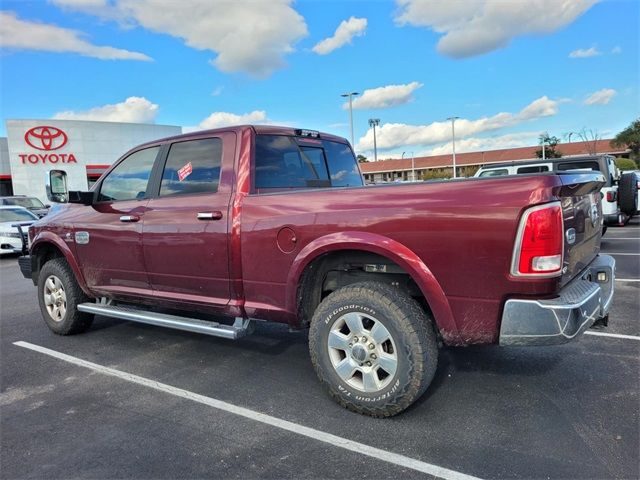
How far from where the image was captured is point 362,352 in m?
3.14

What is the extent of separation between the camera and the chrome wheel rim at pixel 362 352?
307 cm

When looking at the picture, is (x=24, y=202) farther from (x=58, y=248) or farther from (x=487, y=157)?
(x=487, y=157)

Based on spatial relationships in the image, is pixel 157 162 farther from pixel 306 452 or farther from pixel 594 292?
pixel 594 292

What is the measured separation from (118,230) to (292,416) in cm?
247

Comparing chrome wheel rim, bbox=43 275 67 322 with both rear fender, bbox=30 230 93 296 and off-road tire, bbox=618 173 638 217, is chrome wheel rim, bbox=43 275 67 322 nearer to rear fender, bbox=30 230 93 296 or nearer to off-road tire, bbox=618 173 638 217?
rear fender, bbox=30 230 93 296

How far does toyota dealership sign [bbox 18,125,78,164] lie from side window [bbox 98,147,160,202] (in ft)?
100

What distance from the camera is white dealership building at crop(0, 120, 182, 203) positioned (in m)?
30.2

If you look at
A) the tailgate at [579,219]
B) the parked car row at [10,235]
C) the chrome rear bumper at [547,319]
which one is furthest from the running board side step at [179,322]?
the parked car row at [10,235]

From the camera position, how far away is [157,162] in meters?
4.43

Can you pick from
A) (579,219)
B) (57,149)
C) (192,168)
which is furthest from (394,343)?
(57,149)

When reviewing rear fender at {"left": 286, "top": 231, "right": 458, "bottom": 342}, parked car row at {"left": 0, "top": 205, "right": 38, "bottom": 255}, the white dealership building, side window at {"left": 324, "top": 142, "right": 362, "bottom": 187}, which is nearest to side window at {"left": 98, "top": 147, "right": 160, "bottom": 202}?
side window at {"left": 324, "top": 142, "right": 362, "bottom": 187}

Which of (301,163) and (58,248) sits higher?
(301,163)

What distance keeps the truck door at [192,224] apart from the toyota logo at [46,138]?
3133 cm

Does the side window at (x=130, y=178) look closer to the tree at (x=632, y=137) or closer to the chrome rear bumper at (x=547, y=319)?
the chrome rear bumper at (x=547, y=319)
